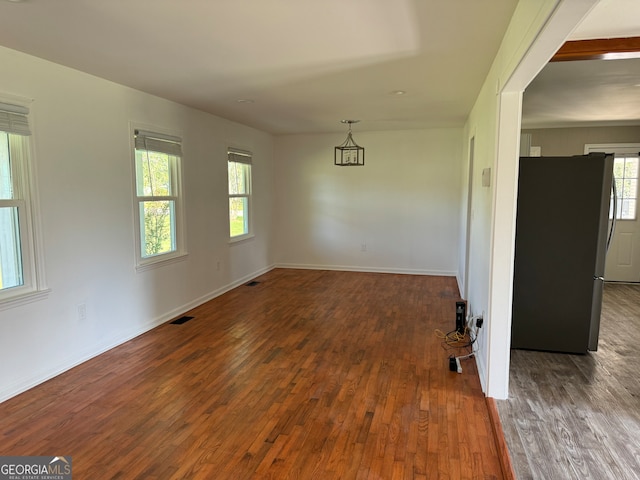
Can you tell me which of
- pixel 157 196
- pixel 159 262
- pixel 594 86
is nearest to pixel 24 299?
pixel 159 262

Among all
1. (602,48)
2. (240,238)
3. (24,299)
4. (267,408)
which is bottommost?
(267,408)

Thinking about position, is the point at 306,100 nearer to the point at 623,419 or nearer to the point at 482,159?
the point at 482,159

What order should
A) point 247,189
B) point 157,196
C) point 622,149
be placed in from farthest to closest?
point 247,189
point 622,149
point 157,196

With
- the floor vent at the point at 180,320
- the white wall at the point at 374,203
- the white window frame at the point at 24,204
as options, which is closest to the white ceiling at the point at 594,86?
the white wall at the point at 374,203

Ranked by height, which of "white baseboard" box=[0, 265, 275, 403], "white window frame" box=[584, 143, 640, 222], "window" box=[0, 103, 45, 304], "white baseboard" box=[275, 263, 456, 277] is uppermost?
"white window frame" box=[584, 143, 640, 222]

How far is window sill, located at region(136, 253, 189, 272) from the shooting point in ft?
13.6

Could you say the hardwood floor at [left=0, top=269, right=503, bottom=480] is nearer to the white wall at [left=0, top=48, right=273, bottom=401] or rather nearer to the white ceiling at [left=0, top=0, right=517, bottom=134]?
the white wall at [left=0, top=48, right=273, bottom=401]

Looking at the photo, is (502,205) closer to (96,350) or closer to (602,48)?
(602,48)

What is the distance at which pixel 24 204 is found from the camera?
9.74 feet

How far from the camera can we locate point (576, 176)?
3289 mm

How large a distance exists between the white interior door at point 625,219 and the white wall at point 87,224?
19.6ft

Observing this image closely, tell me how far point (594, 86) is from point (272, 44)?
312 centimetres

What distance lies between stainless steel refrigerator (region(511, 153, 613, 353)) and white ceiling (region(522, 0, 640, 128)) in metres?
0.73

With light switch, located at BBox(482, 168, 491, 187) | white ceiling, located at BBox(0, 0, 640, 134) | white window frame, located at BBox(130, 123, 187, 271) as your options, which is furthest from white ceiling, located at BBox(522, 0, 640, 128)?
white window frame, located at BBox(130, 123, 187, 271)
